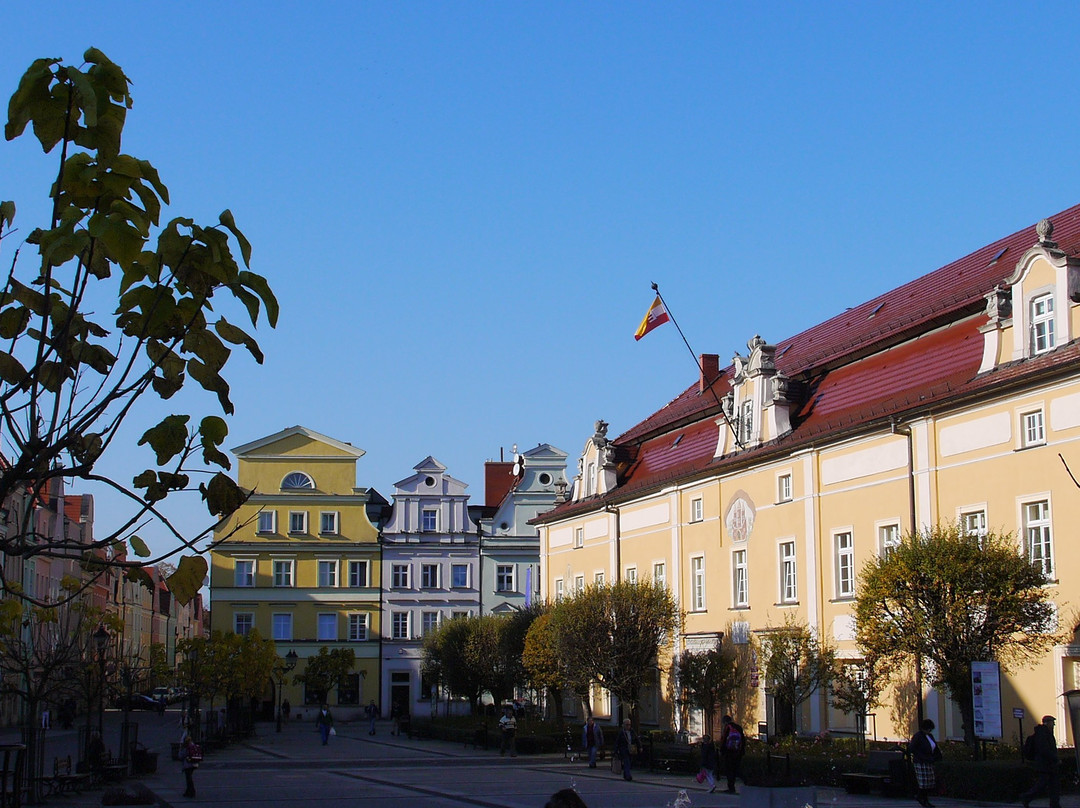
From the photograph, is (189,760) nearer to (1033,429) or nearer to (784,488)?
(784,488)

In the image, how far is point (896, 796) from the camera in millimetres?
26844

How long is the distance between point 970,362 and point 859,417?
3984mm

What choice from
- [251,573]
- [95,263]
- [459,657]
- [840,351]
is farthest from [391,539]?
[95,263]

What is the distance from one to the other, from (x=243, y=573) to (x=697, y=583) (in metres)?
37.3

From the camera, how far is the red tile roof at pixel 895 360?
3109 cm

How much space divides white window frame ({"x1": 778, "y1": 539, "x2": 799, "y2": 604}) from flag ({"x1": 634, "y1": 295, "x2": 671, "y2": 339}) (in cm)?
934

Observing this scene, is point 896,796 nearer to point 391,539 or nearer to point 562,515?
point 562,515

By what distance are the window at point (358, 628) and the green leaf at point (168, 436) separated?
7030cm

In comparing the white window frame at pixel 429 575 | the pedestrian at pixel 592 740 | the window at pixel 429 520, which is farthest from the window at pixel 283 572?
the pedestrian at pixel 592 740

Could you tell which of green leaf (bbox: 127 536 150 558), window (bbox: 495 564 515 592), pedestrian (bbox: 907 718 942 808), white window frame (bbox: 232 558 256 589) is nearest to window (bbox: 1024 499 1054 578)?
pedestrian (bbox: 907 718 942 808)

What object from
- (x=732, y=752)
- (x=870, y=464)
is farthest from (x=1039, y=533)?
(x=732, y=752)

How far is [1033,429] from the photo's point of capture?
28750 mm

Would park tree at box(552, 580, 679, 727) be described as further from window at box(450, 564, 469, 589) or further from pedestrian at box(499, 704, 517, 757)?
window at box(450, 564, 469, 589)

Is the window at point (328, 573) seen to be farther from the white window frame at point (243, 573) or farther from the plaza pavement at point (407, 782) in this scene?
the plaza pavement at point (407, 782)
